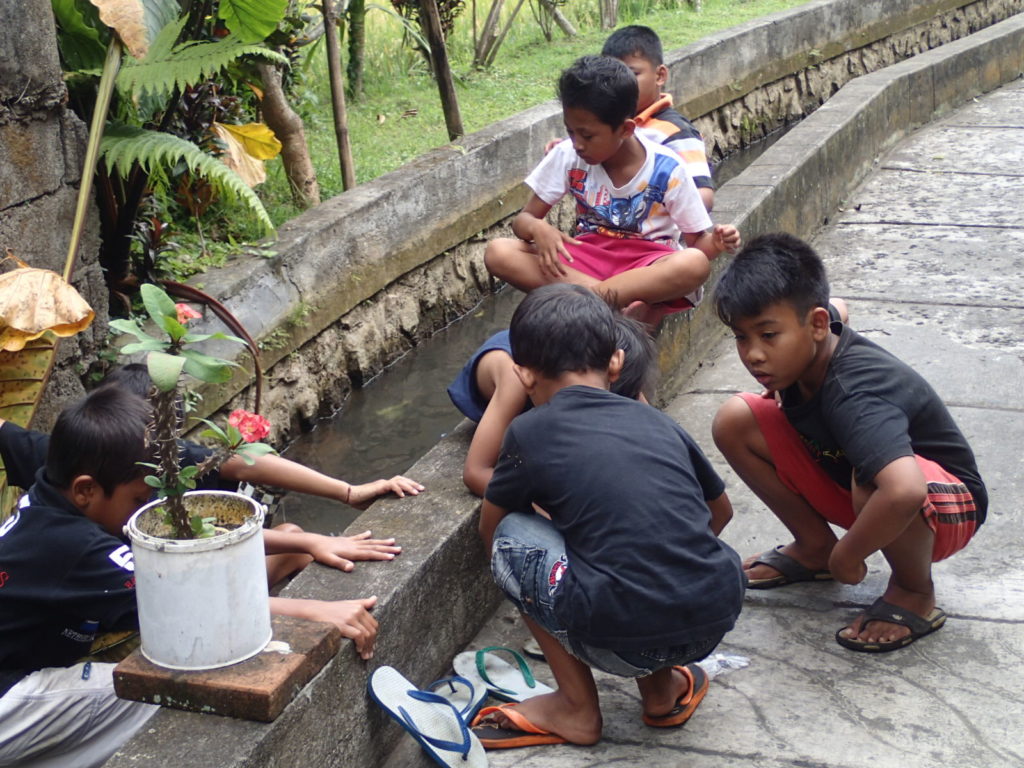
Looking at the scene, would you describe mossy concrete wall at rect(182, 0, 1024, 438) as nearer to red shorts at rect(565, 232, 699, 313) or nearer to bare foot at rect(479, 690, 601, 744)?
red shorts at rect(565, 232, 699, 313)

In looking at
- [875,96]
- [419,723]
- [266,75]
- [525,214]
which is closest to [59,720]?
[419,723]

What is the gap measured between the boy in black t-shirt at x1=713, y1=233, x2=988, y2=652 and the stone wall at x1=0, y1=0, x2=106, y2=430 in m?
2.31

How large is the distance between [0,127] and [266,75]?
2.84 metres

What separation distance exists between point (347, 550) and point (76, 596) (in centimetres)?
60

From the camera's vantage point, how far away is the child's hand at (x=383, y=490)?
3154 mm

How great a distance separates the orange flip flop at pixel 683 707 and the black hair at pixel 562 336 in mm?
704

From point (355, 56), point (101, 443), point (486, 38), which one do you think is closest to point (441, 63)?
point (355, 56)

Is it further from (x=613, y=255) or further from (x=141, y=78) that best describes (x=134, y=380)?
(x=141, y=78)

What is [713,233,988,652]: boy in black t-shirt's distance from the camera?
277 centimetres

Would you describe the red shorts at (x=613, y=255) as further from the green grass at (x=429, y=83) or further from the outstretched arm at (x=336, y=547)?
the green grass at (x=429, y=83)

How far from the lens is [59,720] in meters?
2.63

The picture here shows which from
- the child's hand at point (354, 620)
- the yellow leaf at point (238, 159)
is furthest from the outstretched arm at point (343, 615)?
the yellow leaf at point (238, 159)

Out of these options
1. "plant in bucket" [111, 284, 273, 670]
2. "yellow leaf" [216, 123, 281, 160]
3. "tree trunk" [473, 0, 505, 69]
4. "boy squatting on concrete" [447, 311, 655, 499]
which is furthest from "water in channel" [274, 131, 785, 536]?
"tree trunk" [473, 0, 505, 69]

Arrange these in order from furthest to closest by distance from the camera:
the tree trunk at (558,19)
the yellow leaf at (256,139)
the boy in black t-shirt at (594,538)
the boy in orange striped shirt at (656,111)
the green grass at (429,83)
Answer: the tree trunk at (558,19)
the green grass at (429,83)
the yellow leaf at (256,139)
the boy in orange striped shirt at (656,111)
the boy in black t-shirt at (594,538)
